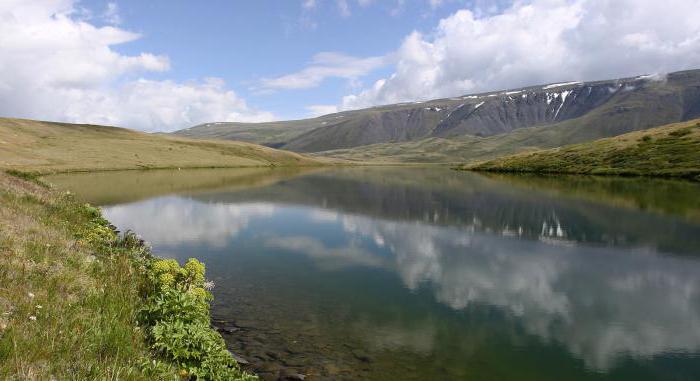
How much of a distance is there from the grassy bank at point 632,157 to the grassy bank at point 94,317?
120 metres

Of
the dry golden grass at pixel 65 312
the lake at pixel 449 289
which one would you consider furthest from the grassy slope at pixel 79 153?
the dry golden grass at pixel 65 312

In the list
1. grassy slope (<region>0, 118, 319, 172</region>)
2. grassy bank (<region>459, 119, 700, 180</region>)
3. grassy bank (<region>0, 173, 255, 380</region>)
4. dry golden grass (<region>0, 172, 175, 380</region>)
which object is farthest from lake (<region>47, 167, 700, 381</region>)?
grassy slope (<region>0, 118, 319, 172</region>)

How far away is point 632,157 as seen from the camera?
12656cm

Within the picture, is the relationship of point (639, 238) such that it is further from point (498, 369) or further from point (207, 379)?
point (207, 379)

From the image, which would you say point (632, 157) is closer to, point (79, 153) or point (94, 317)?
point (94, 317)

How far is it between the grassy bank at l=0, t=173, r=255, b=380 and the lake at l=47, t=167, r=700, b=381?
3.91 metres

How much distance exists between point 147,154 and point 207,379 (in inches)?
6506

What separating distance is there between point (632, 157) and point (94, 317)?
482 feet

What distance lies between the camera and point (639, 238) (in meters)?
40.8

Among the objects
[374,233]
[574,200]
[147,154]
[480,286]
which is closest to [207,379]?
[480,286]

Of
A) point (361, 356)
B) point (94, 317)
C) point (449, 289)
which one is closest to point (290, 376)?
point (361, 356)

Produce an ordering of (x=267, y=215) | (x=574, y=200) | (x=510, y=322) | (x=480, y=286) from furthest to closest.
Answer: (x=574, y=200) < (x=267, y=215) < (x=480, y=286) < (x=510, y=322)

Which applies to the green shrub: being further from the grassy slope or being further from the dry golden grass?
the dry golden grass

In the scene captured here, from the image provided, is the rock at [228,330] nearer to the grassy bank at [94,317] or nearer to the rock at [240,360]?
the rock at [240,360]
